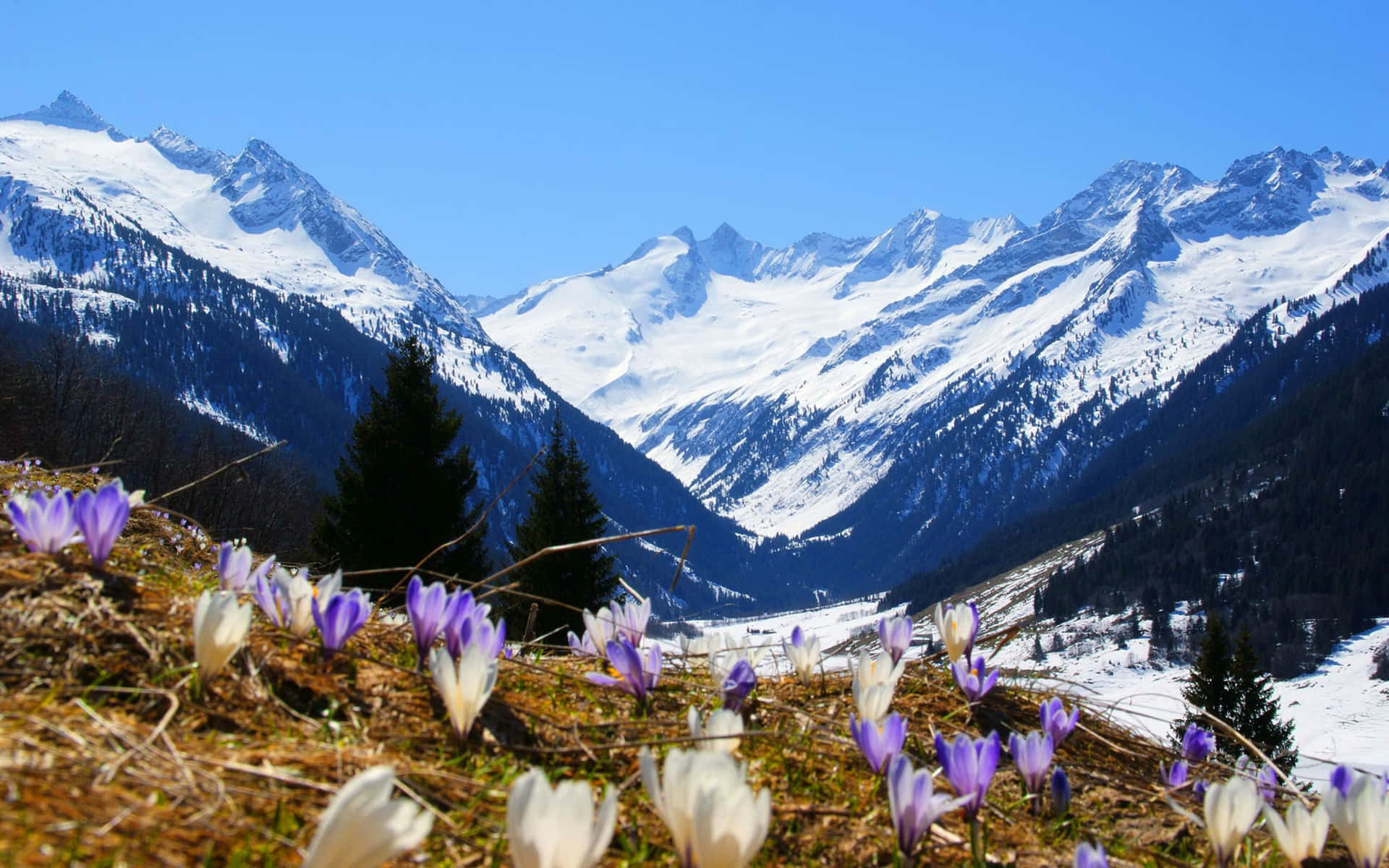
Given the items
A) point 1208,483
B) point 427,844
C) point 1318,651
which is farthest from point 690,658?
point 1208,483

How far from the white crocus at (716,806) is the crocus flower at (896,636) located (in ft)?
4.78

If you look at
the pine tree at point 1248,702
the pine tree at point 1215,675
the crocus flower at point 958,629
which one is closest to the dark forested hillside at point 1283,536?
the pine tree at point 1248,702

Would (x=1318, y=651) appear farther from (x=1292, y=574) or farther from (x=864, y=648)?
(x=864, y=648)

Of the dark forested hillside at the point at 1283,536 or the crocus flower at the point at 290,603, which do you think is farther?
the dark forested hillside at the point at 1283,536

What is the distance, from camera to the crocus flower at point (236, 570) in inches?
92.0

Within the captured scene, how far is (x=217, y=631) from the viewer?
1688mm

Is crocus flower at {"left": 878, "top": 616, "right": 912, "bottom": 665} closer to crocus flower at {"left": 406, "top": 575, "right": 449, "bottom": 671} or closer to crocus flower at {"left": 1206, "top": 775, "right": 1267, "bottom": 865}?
crocus flower at {"left": 1206, "top": 775, "right": 1267, "bottom": 865}

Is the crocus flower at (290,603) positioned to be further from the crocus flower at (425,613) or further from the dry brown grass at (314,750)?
the crocus flower at (425,613)

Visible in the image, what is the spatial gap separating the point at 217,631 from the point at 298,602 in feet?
1.28

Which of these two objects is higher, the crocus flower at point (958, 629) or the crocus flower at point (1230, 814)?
the crocus flower at point (958, 629)

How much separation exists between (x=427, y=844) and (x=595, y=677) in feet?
2.87

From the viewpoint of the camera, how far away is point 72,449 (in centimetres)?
3008

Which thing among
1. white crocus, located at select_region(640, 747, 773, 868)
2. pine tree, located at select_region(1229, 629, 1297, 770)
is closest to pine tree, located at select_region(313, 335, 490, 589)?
white crocus, located at select_region(640, 747, 773, 868)

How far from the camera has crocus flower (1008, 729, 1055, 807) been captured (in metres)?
2.08
